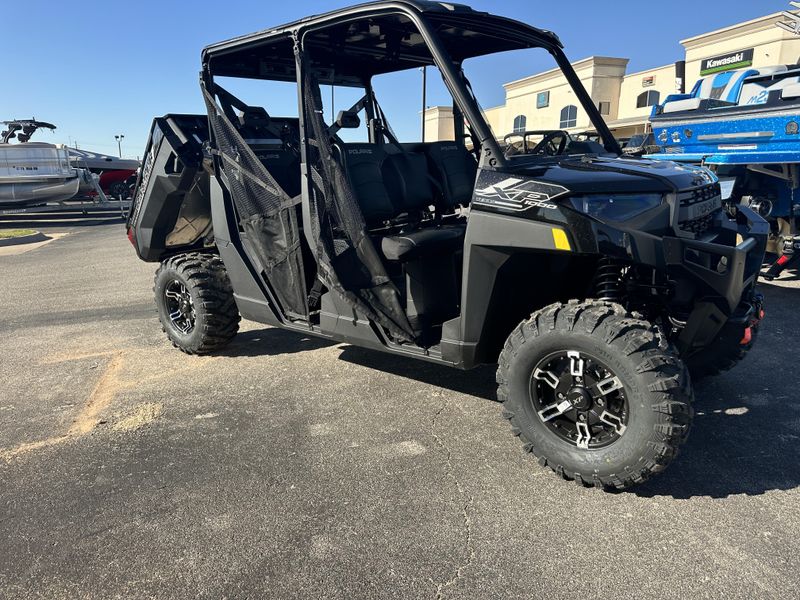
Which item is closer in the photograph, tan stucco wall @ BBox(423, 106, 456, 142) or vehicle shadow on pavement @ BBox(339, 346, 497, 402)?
vehicle shadow on pavement @ BBox(339, 346, 497, 402)

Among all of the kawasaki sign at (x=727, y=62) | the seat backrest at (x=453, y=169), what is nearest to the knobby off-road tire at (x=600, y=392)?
the seat backrest at (x=453, y=169)

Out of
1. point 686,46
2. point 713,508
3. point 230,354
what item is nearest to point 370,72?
point 230,354

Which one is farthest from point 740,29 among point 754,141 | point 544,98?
point 754,141

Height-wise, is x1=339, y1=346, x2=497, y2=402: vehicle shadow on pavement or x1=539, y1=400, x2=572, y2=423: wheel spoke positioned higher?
x1=539, y1=400, x2=572, y2=423: wheel spoke

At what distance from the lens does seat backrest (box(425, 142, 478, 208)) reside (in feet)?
15.4

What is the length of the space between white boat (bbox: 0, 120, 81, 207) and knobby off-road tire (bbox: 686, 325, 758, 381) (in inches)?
804

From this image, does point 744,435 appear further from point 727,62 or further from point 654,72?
point 654,72

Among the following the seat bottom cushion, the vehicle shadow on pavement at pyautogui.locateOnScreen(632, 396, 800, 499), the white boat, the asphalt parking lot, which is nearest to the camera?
the asphalt parking lot

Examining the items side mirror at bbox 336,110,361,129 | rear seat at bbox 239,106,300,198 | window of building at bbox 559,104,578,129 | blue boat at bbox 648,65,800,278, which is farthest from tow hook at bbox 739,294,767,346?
blue boat at bbox 648,65,800,278

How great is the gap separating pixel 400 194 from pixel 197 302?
192cm

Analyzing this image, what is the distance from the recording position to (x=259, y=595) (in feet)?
7.44

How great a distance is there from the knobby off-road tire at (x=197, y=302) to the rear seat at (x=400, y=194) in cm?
158

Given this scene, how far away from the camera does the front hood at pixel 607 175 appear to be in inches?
110

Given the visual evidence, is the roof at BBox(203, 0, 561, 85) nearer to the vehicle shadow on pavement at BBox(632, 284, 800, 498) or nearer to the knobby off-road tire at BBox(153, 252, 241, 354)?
the knobby off-road tire at BBox(153, 252, 241, 354)
